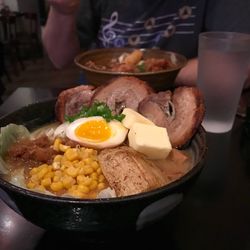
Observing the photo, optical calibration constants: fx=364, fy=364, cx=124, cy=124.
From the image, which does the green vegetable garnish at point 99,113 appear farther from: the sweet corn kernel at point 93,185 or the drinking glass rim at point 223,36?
the drinking glass rim at point 223,36

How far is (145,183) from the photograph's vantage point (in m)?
0.69

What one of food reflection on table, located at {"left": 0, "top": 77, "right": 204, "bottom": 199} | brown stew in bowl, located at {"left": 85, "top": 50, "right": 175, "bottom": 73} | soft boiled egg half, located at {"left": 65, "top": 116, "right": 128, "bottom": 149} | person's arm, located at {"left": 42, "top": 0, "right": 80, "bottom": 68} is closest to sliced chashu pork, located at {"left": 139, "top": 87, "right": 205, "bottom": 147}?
food reflection on table, located at {"left": 0, "top": 77, "right": 204, "bottom": 199}

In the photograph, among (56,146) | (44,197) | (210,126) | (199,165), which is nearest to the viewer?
(44,197)

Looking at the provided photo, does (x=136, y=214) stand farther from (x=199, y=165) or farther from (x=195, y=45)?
(x=195, y=45)

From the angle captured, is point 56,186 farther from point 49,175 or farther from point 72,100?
point 72,100

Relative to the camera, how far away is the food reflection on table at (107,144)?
29.2 inches

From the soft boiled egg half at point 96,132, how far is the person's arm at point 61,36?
1.14m

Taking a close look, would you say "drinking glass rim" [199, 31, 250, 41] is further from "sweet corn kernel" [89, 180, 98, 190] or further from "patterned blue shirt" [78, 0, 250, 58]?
"sweet corn kernel" [89, 180, 98, 190]

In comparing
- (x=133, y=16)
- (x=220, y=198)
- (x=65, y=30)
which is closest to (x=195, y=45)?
(x=133, y=16)

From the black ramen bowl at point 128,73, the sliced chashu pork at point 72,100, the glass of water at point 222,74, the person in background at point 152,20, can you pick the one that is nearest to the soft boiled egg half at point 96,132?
the sliced chashu pork at point 72,100

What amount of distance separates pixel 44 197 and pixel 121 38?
154 cm

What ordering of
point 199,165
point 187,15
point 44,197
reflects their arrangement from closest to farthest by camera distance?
point 44,197 < point 199,165 < point 187,15

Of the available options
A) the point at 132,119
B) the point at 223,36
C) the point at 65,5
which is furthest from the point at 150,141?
the point at 65,5

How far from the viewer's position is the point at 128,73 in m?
1.31
